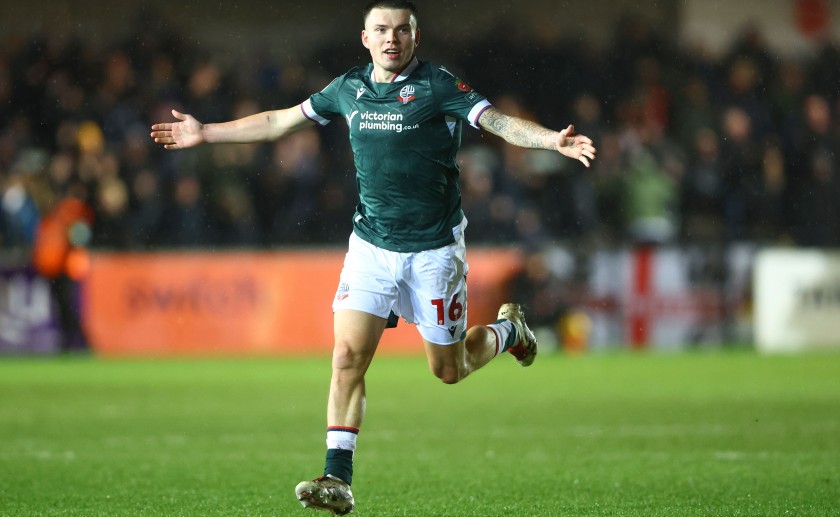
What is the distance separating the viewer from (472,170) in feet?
61.9

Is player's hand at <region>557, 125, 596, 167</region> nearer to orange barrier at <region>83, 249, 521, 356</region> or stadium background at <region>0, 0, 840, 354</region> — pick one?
orange barrier at <region>83, 249, 521, 356</region>

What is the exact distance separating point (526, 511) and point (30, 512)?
7.45 ft

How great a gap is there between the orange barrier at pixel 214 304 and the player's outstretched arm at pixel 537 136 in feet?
36.3

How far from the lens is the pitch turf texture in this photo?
22.1 ft

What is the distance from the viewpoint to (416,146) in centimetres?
645

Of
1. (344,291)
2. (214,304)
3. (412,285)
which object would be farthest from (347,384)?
(214,304)

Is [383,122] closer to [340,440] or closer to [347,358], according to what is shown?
[347,358]

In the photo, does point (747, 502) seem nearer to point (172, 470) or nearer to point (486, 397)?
point (172, 470)

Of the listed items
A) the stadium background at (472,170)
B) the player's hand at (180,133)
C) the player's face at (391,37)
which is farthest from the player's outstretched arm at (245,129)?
the stadium background at (472,170)

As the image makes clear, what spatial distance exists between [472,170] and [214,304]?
402cm

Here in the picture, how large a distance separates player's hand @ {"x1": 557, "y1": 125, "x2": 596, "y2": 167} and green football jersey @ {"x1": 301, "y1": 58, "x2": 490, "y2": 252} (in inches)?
22.3

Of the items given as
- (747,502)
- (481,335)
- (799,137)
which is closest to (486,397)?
(481,335)

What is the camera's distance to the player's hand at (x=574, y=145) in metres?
5.83

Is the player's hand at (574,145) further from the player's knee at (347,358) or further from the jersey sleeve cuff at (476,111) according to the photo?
the player's knee at (347,358)
